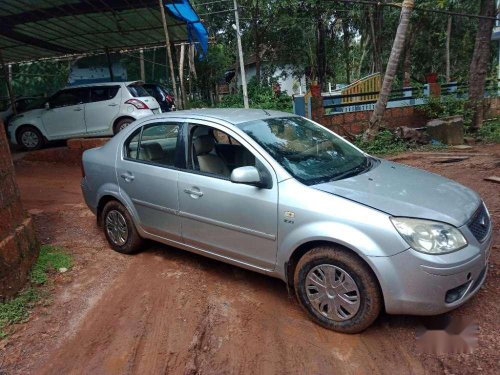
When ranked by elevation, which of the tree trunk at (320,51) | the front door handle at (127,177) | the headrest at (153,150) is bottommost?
the front door handle at (127,177)

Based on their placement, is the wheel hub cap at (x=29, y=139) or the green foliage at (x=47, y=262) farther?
the wheel hub cap at (x=29, y=139)

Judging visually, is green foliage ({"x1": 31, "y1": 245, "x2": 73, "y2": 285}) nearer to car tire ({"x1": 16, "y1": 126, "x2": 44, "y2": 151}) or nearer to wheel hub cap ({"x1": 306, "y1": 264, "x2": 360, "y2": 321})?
wheel hub cap ({"x1": 306, "y1": 264, "x2": 360, "y2": 321})

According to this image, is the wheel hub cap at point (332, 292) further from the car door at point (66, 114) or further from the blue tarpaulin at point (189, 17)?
the car door at point (66, 114)

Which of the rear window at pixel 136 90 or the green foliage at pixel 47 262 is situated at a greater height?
the rear window at pixel 136 90

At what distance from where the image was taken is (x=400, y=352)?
9.81ft

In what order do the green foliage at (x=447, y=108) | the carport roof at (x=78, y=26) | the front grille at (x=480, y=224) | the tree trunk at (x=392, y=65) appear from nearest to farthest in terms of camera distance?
the front grille at (x=480, y=224), the tree trunk at (x=392, y=65), the carport roof at (x=78, y=26), the green foliage at (x=447, y=108)

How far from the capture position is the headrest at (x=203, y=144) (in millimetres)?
4199

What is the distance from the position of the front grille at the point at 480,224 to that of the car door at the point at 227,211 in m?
1.44

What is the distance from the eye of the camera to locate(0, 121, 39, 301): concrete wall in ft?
12.6

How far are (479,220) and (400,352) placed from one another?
1.15 m

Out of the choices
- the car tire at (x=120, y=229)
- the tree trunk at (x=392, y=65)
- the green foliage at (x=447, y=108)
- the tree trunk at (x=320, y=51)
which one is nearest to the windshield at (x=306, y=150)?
the car tire at (x=120, y=229)

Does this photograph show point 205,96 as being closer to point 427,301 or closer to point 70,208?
point 70,208

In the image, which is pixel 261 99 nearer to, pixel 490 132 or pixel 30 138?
pixel 490 132

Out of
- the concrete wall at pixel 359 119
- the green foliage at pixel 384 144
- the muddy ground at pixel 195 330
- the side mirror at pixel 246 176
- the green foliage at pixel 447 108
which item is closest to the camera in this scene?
the muddy ground at pixel 195 330
